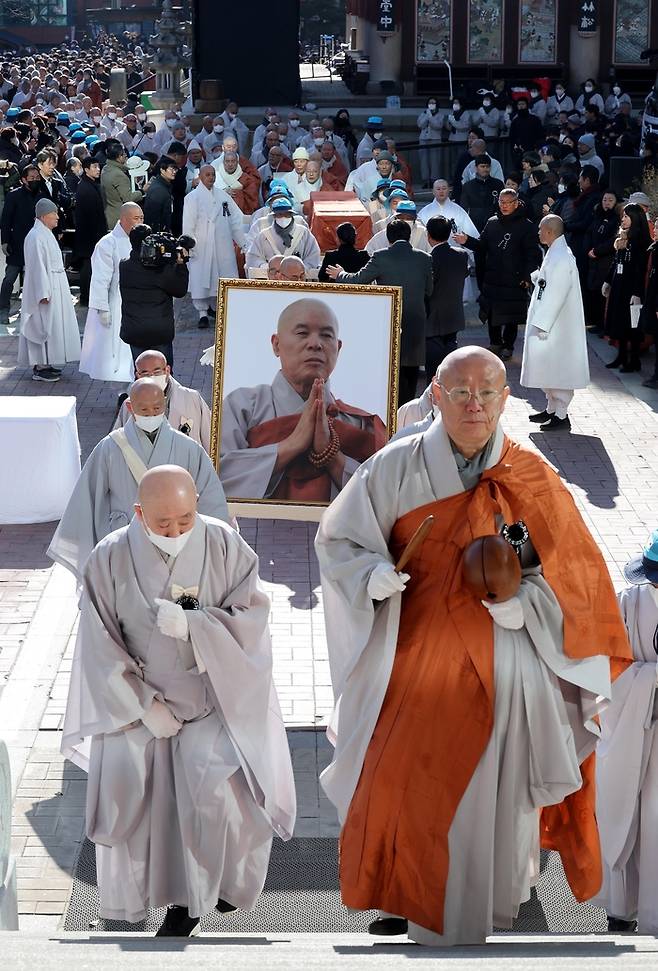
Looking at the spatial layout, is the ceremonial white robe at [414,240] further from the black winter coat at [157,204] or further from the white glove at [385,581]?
the white glove at [385,581]

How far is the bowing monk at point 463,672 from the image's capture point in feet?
17.0

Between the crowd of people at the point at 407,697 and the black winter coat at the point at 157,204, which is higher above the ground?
the black winter coat at the point at 157,204

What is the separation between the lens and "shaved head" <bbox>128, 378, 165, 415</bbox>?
692cm

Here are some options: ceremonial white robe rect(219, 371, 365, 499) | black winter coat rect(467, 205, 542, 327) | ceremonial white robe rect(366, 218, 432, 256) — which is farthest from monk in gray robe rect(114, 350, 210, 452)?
black winter coat rect(467, 205, 542, 327)

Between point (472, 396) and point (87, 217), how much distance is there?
42.8 ft

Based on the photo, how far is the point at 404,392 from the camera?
12.2 metres

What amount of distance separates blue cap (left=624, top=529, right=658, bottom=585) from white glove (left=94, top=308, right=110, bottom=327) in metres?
8.61

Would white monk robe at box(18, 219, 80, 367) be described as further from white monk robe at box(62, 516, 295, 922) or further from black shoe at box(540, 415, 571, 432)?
white monk robe at box(62, 516, 295, 922)

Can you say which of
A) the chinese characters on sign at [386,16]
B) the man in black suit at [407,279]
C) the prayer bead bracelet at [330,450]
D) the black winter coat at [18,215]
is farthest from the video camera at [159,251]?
the chinese characters on sign at [386,16]

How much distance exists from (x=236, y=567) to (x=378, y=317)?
444 cm

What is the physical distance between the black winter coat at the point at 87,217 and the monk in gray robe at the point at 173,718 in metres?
12.6

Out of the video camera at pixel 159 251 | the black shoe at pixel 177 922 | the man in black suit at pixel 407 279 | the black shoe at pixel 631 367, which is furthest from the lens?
the black shoe at pixel 631 367

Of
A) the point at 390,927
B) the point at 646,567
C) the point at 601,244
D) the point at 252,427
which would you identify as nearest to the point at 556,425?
the point at 601,244

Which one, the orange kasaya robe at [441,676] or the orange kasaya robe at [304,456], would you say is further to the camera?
the orange kasaya robe at [304,456]
